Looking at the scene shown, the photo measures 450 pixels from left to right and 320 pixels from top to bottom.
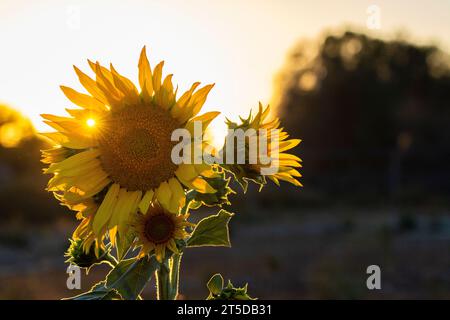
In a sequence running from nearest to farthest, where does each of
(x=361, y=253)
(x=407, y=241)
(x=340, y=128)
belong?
(x=361, y=253) < (x=407, y=241) < (x=340, y=128)

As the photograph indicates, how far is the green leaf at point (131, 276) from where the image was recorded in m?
2.02

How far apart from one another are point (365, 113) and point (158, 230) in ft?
95.4

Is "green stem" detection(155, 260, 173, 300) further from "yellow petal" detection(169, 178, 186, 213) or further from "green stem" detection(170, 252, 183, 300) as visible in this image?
"yellow petal" detection(169, 178, 186, 213)

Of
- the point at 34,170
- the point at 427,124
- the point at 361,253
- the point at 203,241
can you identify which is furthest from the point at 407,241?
the point at 427,124

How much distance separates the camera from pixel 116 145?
6.76 feet

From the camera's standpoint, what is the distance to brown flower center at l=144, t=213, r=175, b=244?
6.55ft

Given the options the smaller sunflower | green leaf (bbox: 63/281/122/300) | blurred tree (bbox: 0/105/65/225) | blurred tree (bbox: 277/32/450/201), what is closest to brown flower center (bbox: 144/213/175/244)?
the smaller sunflower

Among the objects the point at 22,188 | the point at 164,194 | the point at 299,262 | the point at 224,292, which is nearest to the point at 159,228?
the point at 164,194

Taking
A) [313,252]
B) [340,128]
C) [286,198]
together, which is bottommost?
[313,252]

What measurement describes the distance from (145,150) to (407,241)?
510 inches

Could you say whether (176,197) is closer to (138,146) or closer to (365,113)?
(138,146)

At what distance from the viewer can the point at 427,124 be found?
3144 cm

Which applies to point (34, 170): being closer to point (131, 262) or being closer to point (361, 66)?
point (361, 66)

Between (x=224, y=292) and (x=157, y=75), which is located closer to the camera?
(x=157, y=75)
